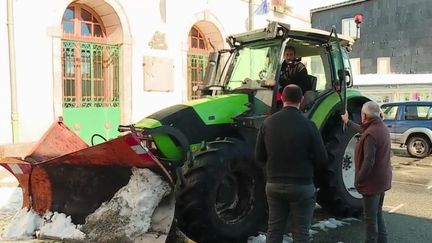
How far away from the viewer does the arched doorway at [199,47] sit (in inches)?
576

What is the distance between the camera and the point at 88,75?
1222 cm

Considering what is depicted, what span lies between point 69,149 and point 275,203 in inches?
116

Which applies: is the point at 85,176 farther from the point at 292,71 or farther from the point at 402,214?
the point at 402,214

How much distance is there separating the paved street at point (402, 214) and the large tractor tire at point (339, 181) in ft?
0.61

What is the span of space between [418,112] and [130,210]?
11066mm

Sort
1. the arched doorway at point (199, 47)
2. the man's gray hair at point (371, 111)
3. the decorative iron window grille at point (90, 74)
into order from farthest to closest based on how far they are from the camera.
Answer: the arched doorway at point (199, 47) → the decorative iron window grille at point (90, 74) → the man's gray hair at point (371, 111)

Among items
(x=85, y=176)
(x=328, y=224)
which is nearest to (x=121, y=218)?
(x=85, y=176)

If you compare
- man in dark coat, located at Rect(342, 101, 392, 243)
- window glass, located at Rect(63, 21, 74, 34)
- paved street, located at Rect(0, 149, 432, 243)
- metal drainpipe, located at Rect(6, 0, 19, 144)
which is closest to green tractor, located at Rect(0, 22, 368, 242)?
paved street, located at Rect(0, 149, 432, 243)

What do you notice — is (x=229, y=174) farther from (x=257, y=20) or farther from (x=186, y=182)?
(x=257, y=20)

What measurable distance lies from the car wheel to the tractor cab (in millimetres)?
7490

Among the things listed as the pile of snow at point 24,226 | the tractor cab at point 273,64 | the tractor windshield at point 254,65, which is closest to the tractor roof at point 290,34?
the tractor cab at point 273,64

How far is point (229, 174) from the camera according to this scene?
4.86 metres

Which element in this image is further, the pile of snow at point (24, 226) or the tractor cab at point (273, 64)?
the tractor cab at point (273, 64)

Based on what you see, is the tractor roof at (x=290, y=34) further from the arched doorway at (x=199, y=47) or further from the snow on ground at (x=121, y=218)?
the arched doorway at (x=199, y=47)
